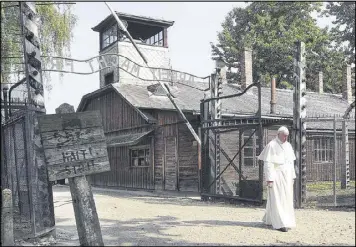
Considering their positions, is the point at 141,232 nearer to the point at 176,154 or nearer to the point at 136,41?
the point at 176,154

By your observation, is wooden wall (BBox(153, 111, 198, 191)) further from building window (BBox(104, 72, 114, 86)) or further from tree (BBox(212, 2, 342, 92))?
tree (BBox(212, 2, 342, 92))

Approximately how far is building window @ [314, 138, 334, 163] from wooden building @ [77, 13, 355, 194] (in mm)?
57

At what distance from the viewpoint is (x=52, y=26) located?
22672 millimetres

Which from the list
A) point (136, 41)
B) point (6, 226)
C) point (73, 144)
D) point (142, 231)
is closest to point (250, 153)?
point (136, 41)

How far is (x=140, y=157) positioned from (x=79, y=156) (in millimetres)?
14773

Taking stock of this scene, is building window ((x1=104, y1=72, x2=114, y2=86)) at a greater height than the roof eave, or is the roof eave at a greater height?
the roof eave

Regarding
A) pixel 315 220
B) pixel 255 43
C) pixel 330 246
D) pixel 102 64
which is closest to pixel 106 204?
pixel 102 64

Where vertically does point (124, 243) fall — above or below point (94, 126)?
below

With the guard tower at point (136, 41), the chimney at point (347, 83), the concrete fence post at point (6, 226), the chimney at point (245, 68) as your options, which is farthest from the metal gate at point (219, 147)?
the chimney at point (347, 83)

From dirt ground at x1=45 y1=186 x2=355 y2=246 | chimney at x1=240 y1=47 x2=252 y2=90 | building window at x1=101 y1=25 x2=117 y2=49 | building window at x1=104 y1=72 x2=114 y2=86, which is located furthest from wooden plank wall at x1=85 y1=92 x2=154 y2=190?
dirt ground at x1=45 y1=186 x2=355 y2=246

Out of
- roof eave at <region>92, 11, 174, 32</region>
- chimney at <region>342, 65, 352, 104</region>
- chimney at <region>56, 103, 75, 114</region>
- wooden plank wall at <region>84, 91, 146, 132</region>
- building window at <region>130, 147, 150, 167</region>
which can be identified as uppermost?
roof eave at <region>92, 11, 174, 32</region>

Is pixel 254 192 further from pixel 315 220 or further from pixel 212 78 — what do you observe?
pixel 212 78

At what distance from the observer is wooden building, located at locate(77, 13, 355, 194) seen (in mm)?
18016

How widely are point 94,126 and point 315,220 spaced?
17.5 feet
